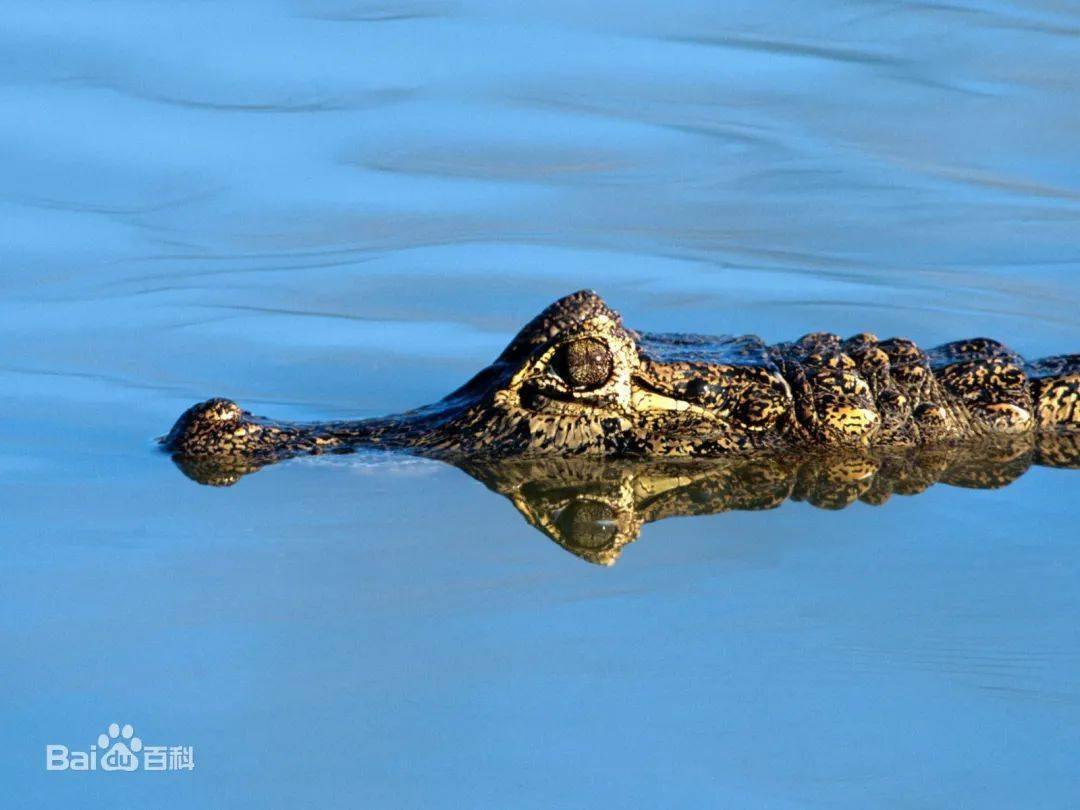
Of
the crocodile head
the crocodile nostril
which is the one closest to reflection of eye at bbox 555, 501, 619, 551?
the crocodile head

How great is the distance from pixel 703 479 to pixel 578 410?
1.96 feet

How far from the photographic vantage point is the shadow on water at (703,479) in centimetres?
785

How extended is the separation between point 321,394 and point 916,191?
17.0 ft

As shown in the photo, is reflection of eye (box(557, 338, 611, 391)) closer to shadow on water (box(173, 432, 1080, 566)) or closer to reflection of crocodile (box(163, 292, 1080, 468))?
reflection of crocodile (box(163, 292, 1080, 468))

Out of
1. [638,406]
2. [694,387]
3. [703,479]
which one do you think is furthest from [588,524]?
[694,387]

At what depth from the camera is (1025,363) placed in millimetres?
9242

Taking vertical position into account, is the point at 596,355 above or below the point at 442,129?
below

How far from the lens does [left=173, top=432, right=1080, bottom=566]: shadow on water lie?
25.7 feet

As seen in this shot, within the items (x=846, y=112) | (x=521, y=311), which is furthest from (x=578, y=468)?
(x=846, y=112)

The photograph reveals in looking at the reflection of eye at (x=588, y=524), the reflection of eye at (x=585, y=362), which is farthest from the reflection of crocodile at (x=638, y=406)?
the reflection of eye at (x=588, y=524)

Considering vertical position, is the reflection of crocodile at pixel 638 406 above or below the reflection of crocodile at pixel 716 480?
above

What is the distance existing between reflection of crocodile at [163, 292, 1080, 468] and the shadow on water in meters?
0.08

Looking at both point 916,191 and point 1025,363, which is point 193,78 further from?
point 1025,363

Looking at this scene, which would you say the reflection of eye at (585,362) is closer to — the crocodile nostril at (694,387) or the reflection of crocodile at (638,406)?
the reflection of crocodile at (638,406)
